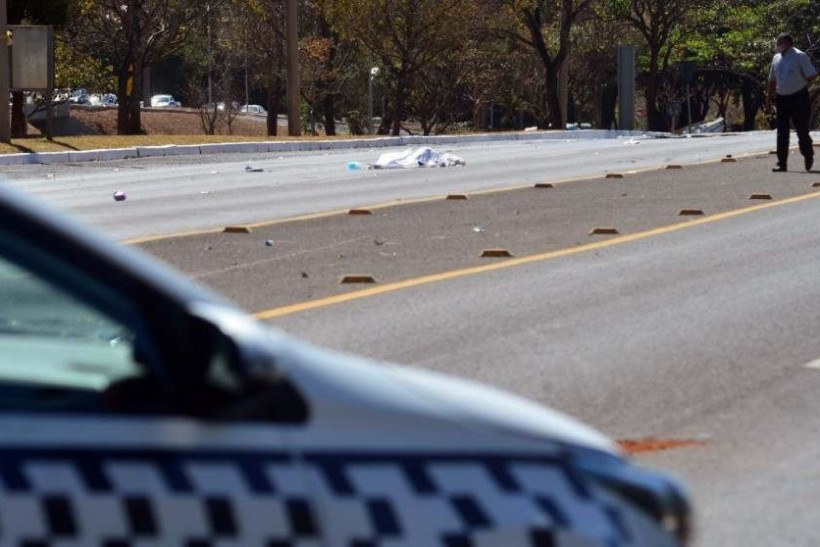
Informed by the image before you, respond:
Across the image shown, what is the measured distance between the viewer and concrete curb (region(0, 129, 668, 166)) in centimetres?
2753

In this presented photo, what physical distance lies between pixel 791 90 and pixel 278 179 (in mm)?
6545

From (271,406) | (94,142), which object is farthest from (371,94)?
(271,406)

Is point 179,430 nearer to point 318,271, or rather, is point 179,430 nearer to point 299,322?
point 299,322

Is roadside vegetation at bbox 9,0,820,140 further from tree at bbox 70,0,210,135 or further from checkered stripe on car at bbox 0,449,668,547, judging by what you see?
checkered stripe on car at bbox 0,449,668,547

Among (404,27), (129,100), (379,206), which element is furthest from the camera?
(404,27)

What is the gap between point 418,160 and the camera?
24.0m

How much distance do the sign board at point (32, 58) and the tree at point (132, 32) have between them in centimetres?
1155

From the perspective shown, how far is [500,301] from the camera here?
9.82 m

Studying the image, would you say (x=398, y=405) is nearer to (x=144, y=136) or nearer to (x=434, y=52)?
(x=144, y=136)

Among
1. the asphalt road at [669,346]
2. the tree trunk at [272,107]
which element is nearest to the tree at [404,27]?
the tree trunk at [272,107]

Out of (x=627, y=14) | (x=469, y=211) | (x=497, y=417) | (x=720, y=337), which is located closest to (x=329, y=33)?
(x=627, y=14)

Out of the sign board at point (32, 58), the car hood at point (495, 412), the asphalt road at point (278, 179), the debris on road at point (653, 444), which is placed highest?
the sign board at point (32, 58)

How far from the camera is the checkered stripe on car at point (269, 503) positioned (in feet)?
8.02

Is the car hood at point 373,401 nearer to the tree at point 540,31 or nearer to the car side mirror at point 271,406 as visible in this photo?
the car side mirror at point 271,406
